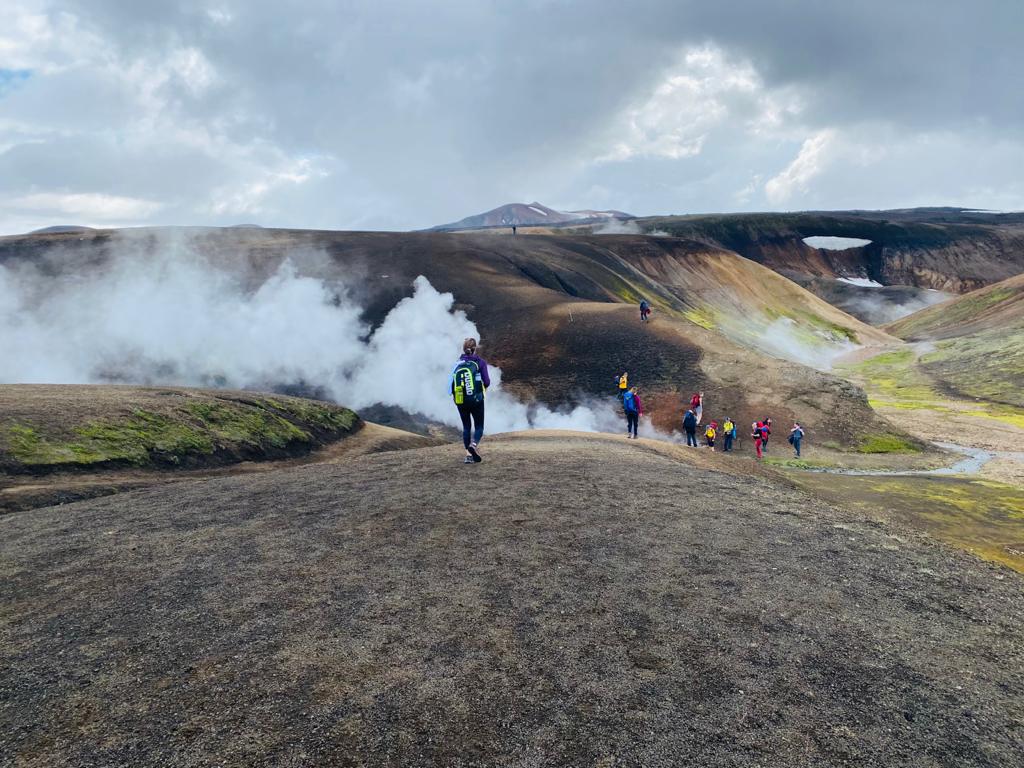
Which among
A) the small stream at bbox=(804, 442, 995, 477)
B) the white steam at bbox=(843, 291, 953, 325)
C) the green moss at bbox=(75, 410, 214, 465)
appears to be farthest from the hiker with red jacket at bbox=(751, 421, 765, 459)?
the white steam at bbox=(843, 291, 953, 325)

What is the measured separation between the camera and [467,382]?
1203 centimetres

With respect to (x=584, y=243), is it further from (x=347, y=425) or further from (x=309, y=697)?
(x=309, y=697)

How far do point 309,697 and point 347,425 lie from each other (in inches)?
851

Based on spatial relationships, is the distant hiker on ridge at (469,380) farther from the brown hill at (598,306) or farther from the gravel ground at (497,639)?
the brown hill at (598,306)

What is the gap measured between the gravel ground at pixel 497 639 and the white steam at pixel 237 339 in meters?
26.7

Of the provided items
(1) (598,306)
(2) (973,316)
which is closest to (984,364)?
(2) (973,316)

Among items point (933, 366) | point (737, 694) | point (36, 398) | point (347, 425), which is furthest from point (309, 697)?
point (933, 366)

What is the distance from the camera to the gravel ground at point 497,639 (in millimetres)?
4590

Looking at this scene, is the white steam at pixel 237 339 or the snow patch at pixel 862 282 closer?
the white steam at pixel 237 339

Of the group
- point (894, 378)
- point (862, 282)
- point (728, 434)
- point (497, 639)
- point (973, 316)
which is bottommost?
point (728, 434)

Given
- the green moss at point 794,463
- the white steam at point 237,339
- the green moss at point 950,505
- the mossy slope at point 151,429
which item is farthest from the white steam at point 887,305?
the mossy slope at point 151,429

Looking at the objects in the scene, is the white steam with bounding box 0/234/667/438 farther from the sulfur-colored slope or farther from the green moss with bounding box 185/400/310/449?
the sulfur-colored slope

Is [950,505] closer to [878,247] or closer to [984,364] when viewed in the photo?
[984,364]

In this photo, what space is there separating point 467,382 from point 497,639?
6.66 m
